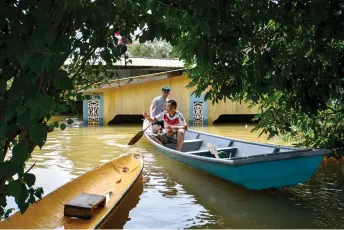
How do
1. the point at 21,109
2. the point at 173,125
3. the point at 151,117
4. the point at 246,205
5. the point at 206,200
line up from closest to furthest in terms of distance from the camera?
the point at 21,109
the point at 246,205
the point at 206,200
the point at 173,125
the point at 151,117

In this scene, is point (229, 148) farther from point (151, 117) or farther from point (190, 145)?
point (151, 117)

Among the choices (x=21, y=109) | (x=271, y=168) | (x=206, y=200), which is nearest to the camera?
(x=21, y=109)

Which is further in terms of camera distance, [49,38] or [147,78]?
[147,78]

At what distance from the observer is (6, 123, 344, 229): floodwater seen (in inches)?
208

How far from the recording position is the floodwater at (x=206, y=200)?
5277 millimetres

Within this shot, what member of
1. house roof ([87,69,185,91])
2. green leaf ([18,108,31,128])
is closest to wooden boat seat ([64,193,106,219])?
green leaf ([18,108,31,128])

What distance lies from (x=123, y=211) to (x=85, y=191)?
0.67 m

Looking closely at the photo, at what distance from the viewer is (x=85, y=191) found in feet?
18.8

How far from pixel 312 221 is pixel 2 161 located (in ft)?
15.8

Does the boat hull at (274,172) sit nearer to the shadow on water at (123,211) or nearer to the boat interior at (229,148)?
the boat interior at (229,148)

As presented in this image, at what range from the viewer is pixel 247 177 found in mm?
5965

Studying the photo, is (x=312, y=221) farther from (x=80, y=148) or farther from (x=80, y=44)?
(x=80, y=148)

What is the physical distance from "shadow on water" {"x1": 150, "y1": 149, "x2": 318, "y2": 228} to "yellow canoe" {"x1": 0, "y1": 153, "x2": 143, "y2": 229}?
125 centimetres

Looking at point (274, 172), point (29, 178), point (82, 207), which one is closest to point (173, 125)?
point (274, 172)
